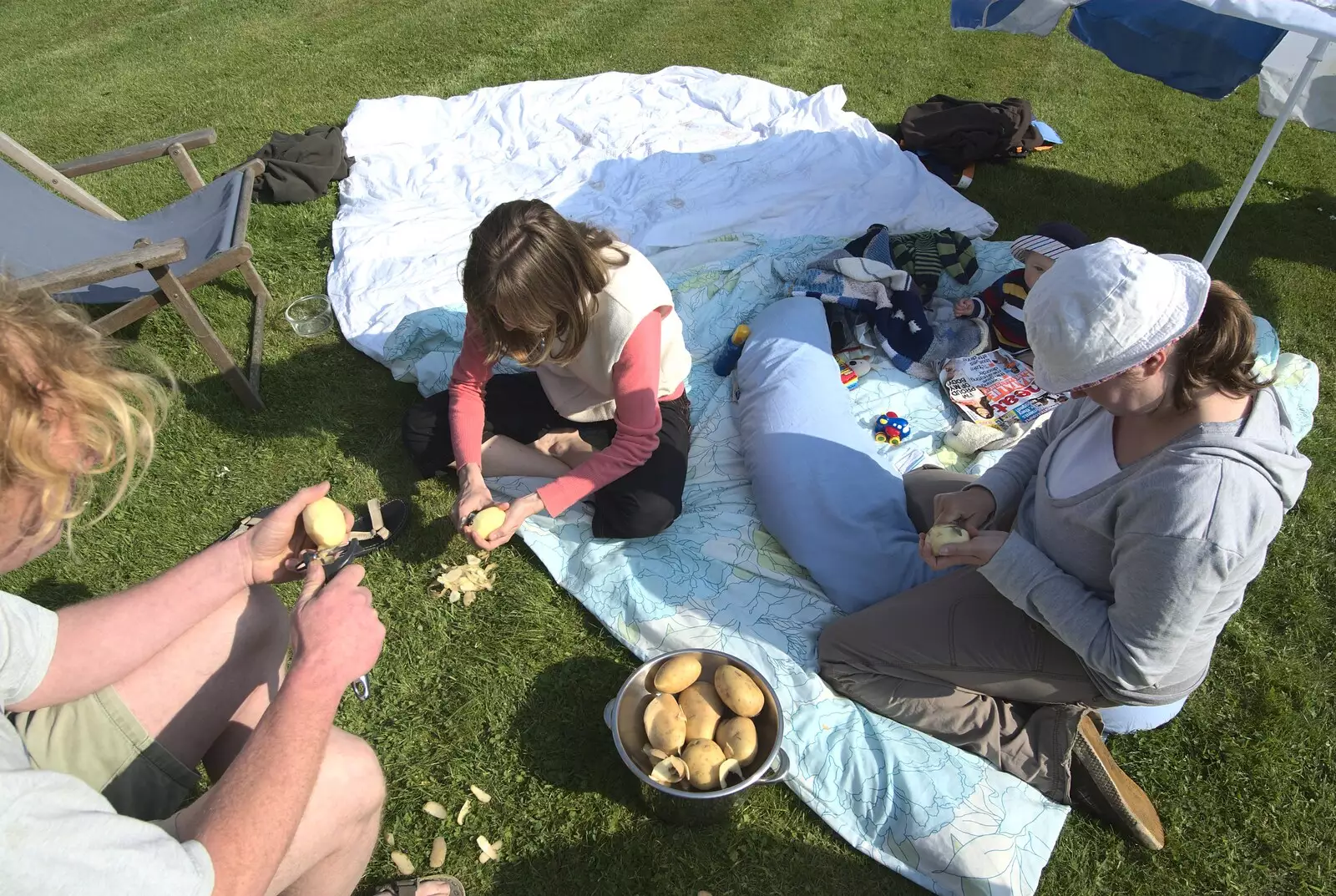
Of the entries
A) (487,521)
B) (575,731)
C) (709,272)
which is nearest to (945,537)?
(575,731)

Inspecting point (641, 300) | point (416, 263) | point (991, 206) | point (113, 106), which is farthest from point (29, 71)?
point (991, 206)

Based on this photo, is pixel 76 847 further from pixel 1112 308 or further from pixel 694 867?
pixel 1112 308

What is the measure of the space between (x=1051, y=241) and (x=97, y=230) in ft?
16.4

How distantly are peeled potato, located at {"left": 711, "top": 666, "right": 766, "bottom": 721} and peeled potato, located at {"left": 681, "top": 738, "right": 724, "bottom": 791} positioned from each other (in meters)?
0.15

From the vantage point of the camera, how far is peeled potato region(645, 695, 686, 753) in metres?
2.29

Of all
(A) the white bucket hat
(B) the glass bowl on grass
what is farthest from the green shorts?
(B) the glass bowl on grass

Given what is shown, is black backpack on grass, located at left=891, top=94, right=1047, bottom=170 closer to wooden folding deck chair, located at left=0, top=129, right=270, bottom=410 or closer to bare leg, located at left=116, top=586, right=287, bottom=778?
wooden folding deck chair, located at left=0, top=129, right=270, bottom=410

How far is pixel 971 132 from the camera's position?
5449 millimetres

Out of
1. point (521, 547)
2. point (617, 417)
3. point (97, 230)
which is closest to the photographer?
point (617, 417)

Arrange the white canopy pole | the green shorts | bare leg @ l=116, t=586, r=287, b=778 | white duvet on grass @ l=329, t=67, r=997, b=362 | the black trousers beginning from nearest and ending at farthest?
Result: the green shorts → bare leg @ l=116, t=586, r=287, b=778 → the black trousers → the white canopy pole → white duvet on grass @ l=329, t=67, r=997, b=362

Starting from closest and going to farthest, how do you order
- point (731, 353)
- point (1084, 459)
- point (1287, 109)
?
1. point (1084, 459)
2. point (1287, 109)
3. point (731, 353)

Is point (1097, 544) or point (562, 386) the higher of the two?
point (1097, 544)

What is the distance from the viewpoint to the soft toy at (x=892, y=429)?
3.62m

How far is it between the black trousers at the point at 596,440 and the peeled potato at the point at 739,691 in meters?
0.91
